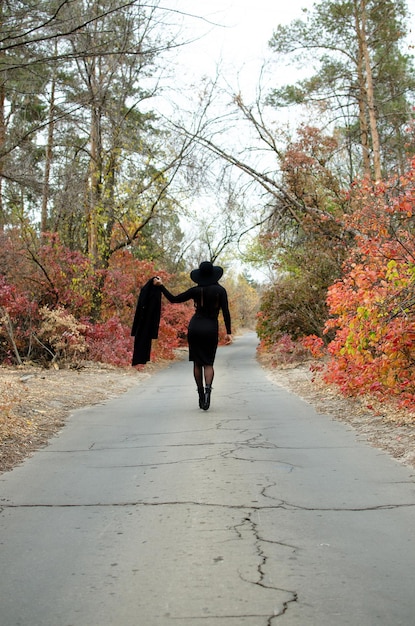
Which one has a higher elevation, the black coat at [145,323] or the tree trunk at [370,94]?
the tree trunk at [370,94]

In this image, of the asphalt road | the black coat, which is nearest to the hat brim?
the black coat

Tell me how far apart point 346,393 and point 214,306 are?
265 centimetres

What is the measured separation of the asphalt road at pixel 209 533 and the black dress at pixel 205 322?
2.24 m

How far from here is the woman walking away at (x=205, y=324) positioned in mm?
9703

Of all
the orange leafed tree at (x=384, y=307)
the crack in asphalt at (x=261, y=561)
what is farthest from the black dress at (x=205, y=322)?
the crack in asphalt at (x=261, y=561)

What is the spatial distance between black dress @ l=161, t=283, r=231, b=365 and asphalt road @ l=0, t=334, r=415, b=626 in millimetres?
2238

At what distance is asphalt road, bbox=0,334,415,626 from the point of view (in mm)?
3012

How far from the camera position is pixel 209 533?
4031mm

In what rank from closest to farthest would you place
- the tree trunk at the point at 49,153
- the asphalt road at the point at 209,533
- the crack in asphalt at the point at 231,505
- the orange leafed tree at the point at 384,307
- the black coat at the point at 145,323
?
A: the asphalt road at the point at 209,533 < the crack in asphalt at the point at 231,505 < the orange leafed tree at the point at 384,307 < the black coat at the point at 145,323 < the tree trunk at the point at 49,153

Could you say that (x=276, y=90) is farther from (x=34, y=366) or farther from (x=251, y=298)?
(x=251, y=298)

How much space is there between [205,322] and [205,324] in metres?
0.04

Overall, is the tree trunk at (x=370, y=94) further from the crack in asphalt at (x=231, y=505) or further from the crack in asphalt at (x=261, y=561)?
the crack in asphalt at (x=261, y=561)

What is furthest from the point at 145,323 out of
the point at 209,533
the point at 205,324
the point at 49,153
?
the point at 49,153

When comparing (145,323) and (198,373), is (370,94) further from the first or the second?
(145,323)
